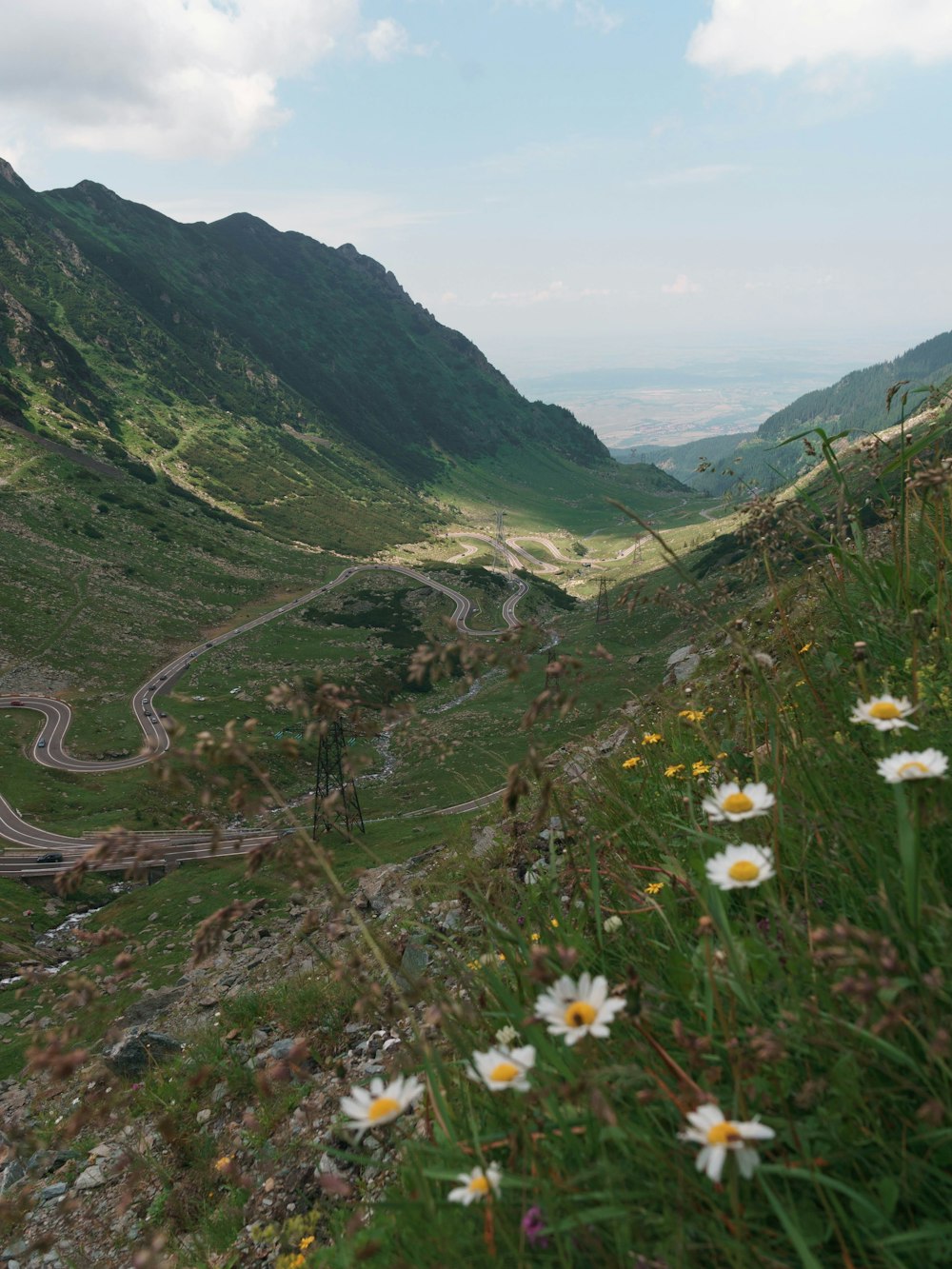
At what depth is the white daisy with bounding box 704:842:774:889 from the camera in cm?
210

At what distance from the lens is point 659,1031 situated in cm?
257

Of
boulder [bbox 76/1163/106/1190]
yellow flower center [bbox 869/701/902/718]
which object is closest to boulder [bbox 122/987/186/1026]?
boulder [bbox 76/1163/106/1190]

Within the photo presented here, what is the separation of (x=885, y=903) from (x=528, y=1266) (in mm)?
1442

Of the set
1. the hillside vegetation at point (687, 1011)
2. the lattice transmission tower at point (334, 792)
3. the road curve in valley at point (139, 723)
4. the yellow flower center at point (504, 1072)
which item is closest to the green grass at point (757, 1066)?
the hillside vegetation at point (687, 1011)

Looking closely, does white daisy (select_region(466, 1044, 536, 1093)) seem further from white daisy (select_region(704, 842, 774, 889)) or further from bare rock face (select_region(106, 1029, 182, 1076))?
bare rock face (select_region(106, 1029, 182, 1076))

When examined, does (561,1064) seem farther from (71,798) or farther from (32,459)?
(32,459)

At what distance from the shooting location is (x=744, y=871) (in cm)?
219

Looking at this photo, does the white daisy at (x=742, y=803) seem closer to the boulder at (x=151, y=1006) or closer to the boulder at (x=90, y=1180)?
the boulder at (x=90, y=1180)

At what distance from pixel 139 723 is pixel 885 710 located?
96.3 meters

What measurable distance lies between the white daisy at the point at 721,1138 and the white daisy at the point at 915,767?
3.35ft

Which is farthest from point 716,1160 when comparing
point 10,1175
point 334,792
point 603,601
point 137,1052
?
point 603,601

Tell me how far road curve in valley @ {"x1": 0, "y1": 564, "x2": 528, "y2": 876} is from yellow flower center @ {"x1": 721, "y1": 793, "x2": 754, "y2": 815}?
2311mm

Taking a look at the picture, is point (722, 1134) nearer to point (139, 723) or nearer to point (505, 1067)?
point (505, 1067)

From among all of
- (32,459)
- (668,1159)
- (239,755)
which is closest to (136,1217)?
(239,755)
